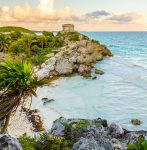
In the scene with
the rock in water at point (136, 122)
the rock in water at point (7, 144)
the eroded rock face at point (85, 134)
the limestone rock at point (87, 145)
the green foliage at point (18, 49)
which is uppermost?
the rock in water at point (7, 144)

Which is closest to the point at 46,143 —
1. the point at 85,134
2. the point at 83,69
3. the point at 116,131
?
the point at 85,134

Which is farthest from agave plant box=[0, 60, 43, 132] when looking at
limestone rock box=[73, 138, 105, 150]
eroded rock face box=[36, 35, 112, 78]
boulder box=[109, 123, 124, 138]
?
eroded rock face box=[36, 35, 112, 78]

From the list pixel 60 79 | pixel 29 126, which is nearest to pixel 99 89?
pixel 60 79

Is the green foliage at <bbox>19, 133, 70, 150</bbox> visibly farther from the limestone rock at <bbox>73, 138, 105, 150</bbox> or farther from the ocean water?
the ocean water

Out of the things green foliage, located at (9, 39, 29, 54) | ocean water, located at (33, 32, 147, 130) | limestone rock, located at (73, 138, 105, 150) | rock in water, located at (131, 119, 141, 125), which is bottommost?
ocean water, located at (33, 32, 147, 130)

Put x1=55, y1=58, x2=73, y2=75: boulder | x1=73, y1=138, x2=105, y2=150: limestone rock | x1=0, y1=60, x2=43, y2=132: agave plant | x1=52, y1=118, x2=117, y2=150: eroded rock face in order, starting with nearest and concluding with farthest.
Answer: x1=73, y1=138, x2=105, y2=150: limestone rock < x1=52, y1=118, x2=117, y2=150: eroded rock face < x1=0, y1=60, x2=43, y2=132: agave plant < x1=55, y1=58, x2=73, y2=75: boulder

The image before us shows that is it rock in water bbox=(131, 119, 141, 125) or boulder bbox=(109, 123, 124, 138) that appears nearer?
boulder bbox=(109, 123, 124, 138)

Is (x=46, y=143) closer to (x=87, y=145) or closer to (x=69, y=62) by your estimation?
(x=87, y=145)

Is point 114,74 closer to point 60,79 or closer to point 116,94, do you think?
point 60,79

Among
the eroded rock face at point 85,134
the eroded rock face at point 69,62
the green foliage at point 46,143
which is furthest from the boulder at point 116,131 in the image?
the eroded rock face at point 69,62

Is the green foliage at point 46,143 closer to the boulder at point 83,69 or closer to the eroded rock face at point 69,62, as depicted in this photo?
the eroded rock face at point 69,62

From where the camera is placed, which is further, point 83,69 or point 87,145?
point 83,69

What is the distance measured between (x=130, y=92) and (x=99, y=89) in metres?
5.06

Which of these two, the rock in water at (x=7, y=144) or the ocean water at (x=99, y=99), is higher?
the rock in water at (x=7, y=144)
